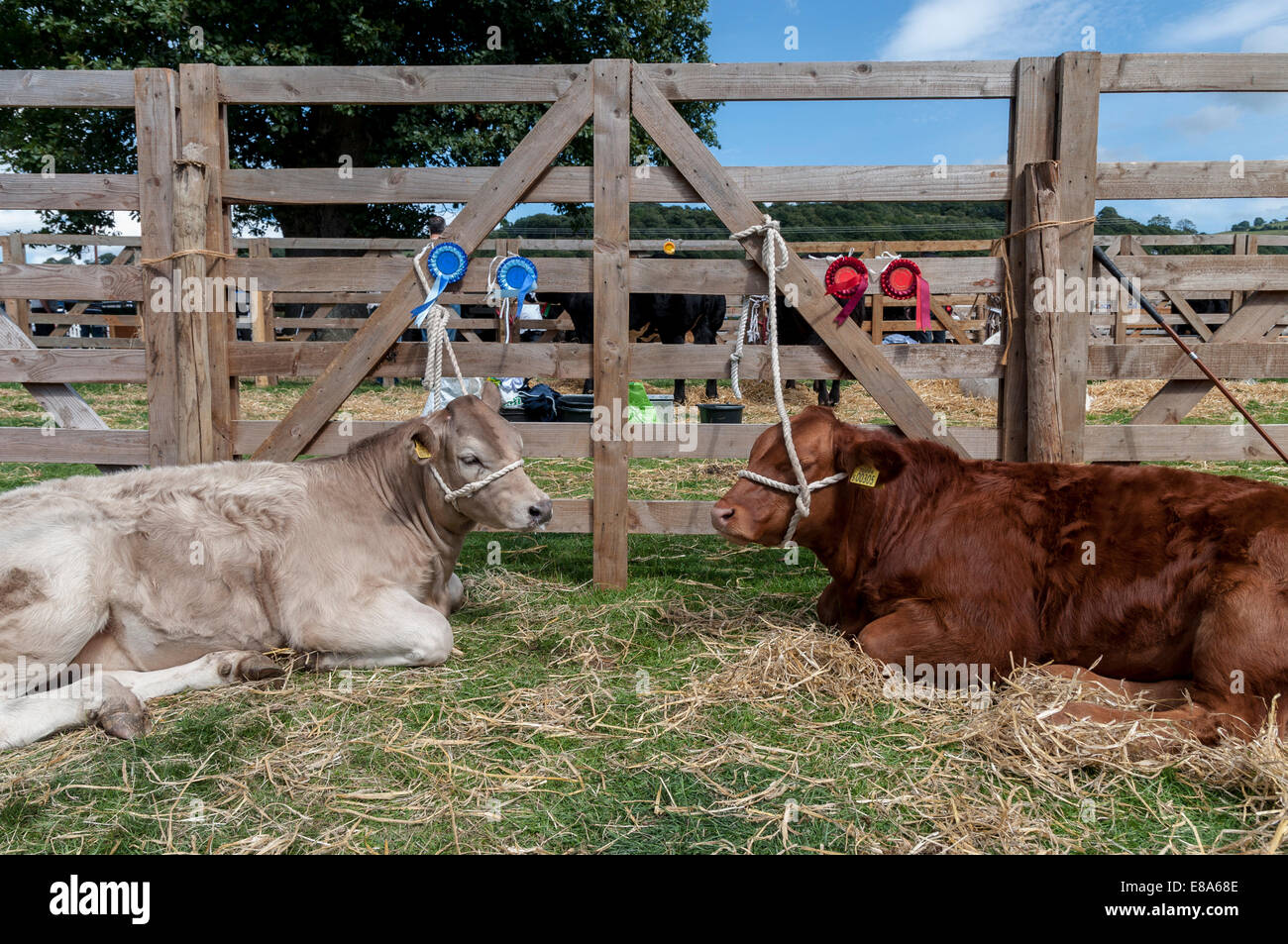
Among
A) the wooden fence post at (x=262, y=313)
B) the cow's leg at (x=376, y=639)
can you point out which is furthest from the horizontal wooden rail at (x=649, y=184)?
the wooden fence post at (x=262, y=313)

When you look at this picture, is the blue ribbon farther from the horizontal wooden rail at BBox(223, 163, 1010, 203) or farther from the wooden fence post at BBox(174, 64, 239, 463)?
the wooden fence post at BBox(174, 64, 239, 463)

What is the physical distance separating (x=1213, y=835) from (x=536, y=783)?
2115 mm

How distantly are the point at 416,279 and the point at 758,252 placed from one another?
192 cm

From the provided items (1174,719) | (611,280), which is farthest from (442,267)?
(1174,719)

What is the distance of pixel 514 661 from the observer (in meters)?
4.14

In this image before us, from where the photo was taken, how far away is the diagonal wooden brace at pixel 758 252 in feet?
16.0

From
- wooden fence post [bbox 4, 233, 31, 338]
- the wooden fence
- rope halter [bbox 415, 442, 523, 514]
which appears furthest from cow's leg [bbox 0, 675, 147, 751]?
wooden fence post [bbox 4, 233, 31, 338]

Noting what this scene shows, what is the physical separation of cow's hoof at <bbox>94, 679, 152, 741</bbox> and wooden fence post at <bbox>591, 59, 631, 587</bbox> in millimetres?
2450

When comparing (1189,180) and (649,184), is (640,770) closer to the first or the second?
(649,184)

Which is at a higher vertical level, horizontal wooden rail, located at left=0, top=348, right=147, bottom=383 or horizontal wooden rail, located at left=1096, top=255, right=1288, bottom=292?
horizontal wooden rail, located at left=1096, top=255, right=1288, bottom=292

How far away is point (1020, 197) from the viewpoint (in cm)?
487

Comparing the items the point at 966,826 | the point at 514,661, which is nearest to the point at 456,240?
the point at 514,661

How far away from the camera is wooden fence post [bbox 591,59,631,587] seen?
4.84 meters

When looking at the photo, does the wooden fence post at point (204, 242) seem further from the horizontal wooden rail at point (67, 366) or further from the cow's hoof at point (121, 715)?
the cow's hoof at point (121, 715)
